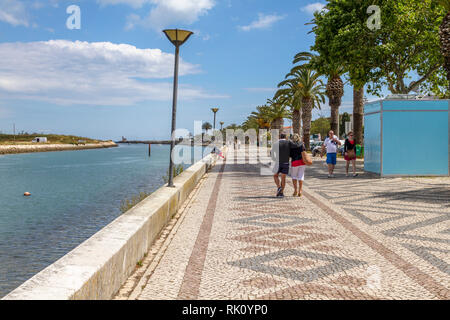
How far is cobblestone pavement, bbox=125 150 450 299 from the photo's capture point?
442 centimetres

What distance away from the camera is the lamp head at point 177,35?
1095 centimetres

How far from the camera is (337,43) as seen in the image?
71.2ft

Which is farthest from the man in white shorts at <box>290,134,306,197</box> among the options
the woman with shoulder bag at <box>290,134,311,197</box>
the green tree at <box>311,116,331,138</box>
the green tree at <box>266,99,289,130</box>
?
the green tree at <box>311,116,331,138</box>

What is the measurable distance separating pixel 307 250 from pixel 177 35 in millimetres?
7001

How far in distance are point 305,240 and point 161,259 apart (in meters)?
2.22

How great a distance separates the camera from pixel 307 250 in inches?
236

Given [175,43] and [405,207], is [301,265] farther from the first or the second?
[175,43]

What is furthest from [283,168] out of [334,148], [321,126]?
[321,126]

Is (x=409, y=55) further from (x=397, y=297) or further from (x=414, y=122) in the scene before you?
(x=397, y=297)

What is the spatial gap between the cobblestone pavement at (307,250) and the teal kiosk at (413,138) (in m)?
5.84

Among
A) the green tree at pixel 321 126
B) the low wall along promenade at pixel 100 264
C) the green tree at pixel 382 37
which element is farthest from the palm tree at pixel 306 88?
the green tree at pixel 321 126

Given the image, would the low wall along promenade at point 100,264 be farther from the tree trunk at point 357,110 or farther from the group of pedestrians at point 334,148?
the tree trunk at point 357,110
